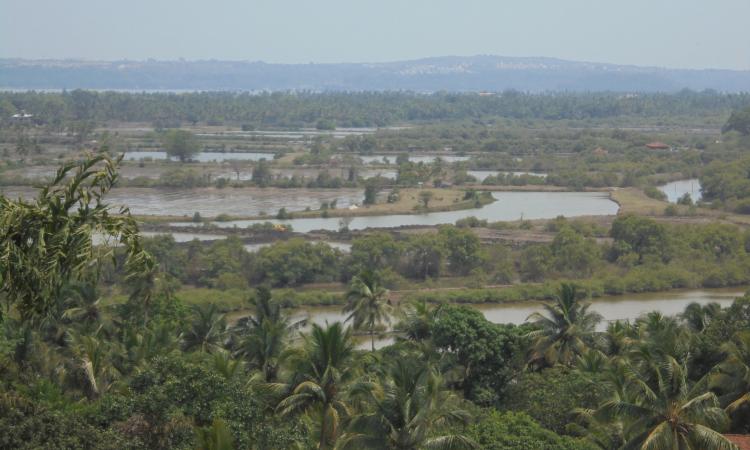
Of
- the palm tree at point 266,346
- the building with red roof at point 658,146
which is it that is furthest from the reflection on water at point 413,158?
the palm tree at point 266,346

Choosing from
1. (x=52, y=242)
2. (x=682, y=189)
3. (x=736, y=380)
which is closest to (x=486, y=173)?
(x=682, y=189)

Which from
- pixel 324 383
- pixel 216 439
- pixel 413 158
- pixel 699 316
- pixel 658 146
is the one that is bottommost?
pixel 413 158

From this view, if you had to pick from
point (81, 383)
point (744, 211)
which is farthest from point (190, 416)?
point (744, 211)

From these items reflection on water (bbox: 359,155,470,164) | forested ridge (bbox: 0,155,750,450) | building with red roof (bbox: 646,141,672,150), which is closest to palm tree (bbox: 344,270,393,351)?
forested ridge (bbox: 0,155,750,450)

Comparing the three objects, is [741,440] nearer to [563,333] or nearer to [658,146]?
[563,333]

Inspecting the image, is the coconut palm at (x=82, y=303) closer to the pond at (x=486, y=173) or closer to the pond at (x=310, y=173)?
the pond at (x=310, y=173)
